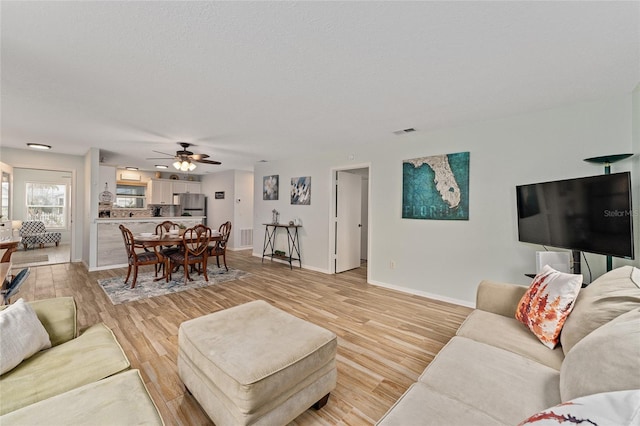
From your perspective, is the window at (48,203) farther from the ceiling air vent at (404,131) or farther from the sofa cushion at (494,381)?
the sofa cushion at (494,381)

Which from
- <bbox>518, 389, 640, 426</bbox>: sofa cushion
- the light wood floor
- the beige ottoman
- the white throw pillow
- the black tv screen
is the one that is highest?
the black tv screen

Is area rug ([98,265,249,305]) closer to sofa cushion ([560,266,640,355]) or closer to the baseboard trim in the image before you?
the baseboard trim

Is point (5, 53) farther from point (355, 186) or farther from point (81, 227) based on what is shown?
point (81, 227)

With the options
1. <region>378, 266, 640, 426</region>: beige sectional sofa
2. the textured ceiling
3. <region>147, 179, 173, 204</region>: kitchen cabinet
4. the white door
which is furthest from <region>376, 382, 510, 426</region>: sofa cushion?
<region>147, 179, 173, 204</region>: kitchen cabinet

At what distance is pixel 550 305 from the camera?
1.66 m

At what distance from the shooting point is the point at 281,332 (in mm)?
1699

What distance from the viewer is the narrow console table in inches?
227

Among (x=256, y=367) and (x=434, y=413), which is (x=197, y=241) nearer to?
(x=256, y=367)

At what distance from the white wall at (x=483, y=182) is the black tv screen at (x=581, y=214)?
0.38 metres

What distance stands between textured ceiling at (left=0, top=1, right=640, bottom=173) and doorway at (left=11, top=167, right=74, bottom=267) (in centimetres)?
584

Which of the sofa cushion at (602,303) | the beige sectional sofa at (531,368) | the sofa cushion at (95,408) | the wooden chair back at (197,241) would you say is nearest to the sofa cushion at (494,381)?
the beige sectional sofa at (531,368)

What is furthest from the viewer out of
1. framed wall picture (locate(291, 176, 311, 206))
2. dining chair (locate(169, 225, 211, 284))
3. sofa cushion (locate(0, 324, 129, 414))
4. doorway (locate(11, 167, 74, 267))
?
doorway (locate(11, 167, 74, 267))

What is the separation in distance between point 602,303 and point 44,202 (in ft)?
39.0

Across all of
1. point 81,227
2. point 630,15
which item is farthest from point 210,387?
point 81,227
